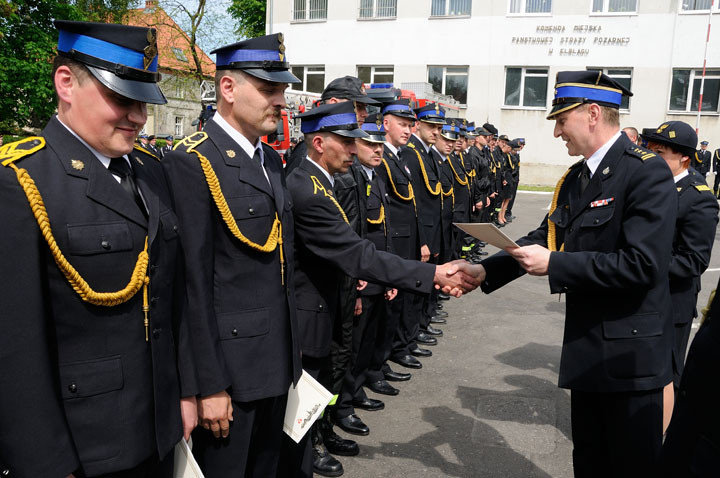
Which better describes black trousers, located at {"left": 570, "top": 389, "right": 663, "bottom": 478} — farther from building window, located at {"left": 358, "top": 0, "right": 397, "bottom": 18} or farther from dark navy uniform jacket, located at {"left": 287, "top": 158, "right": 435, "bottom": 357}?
building window, located at {"left": 358, "top": 0, "right": 397, "bottom": 18}

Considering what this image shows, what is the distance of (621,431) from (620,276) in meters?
0.75

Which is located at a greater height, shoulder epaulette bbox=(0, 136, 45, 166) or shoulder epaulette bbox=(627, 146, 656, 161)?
shoulder epaulette bbox=(627, 146, 656, 161)

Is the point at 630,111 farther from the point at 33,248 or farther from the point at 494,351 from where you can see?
the point at 33,248

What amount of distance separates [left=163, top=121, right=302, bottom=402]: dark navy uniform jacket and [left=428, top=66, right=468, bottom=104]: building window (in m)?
25.5

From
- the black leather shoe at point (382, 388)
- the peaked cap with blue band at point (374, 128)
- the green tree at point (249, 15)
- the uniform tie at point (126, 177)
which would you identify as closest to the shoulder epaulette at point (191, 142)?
the uniform tie at point (126, 177)

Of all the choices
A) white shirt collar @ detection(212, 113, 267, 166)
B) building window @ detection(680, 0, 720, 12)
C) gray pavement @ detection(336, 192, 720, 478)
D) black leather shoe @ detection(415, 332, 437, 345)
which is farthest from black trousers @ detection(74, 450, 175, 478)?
building window @ detection(680, 0, 720, 12)

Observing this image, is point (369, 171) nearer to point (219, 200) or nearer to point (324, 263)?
point (324, 263)

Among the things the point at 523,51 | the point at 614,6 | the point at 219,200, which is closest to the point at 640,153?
the point at 219,200

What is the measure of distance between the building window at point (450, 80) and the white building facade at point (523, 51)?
5 centimetres

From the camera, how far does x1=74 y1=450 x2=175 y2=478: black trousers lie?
1827mm

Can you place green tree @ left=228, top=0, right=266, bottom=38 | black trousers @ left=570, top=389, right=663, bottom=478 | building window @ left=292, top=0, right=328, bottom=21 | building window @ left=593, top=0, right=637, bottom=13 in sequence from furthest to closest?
green tree @ left=228, top=0, right=266, bottom=38
building window @ left=292, top=0, right=328, bottom=21
building window @ left=593, top=0, right=637, bottom=13
black trousers @ left=570, top=389, right=663, bottom=478

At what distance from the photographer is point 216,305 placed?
2389 millimetres

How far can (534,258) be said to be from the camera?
2844 mm

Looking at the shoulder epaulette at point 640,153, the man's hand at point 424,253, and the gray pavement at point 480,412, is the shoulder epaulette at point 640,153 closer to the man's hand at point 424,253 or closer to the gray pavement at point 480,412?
the gray pavement at point 480,412
